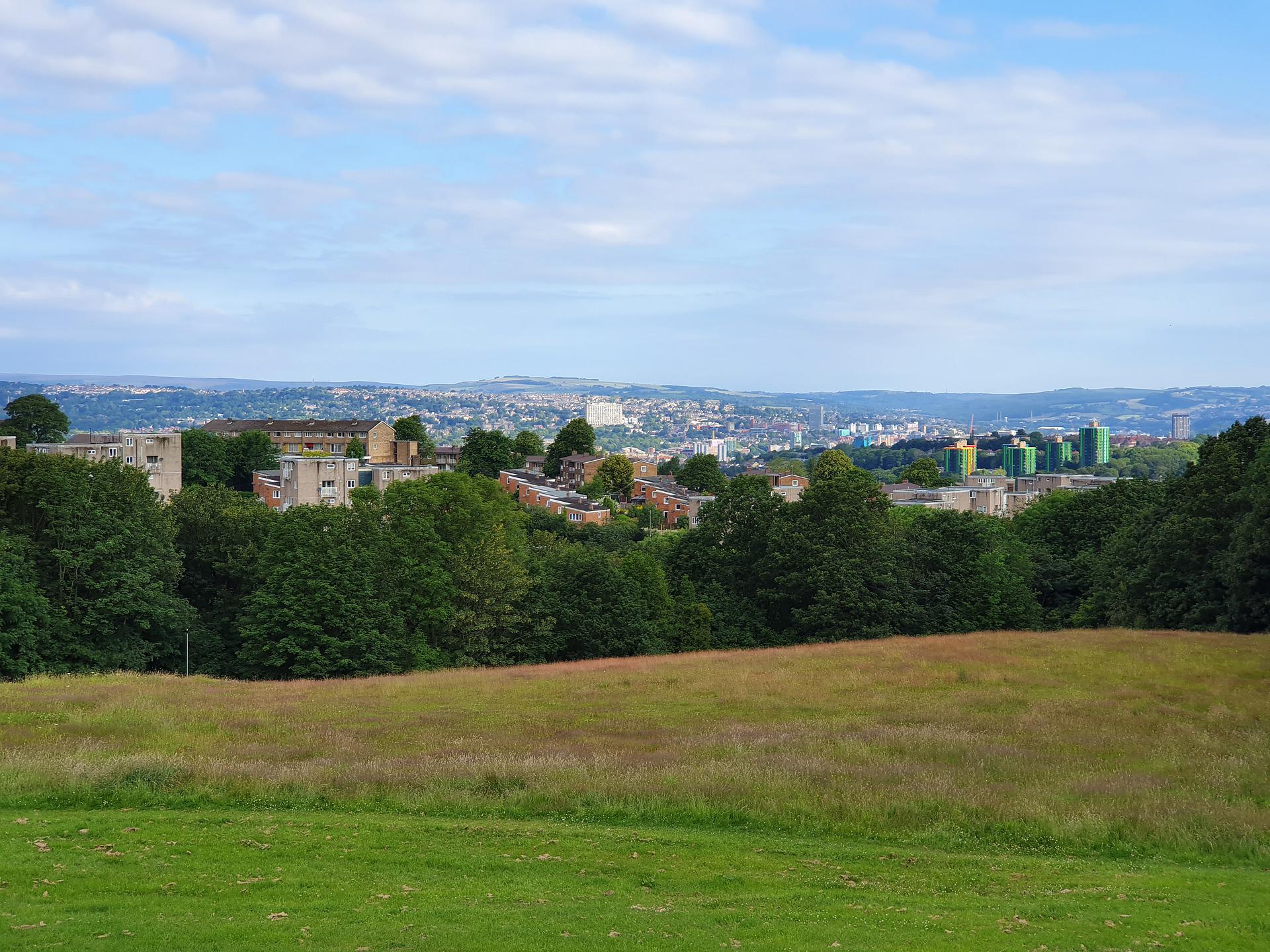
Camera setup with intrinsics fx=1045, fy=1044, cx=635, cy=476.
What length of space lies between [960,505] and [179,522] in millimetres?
106743

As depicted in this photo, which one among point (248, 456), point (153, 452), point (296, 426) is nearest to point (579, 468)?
point (296, 426)

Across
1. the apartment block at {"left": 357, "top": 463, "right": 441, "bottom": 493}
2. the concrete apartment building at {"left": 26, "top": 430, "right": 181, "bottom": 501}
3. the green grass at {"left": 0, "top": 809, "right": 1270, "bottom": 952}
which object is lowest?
the green grass at {"left": 0, "top": 809, "right": 1270, "bottom": 952}

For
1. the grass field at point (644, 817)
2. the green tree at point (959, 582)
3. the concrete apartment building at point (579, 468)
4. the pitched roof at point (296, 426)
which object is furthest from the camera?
the pitched roof at point (296, 426)

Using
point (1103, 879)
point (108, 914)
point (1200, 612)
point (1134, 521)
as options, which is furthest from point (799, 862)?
point (1134, 521)

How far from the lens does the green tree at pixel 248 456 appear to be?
128 metres

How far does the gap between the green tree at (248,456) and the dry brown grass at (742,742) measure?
326ft

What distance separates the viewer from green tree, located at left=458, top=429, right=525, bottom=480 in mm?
144125

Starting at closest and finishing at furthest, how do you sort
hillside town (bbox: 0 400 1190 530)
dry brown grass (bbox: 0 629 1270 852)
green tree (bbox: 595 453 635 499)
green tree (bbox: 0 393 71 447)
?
1. dry brown grass (bbox: 0 629 1270 852)
2. hillside town (bbox: 0 400 1190 530)
3. green tree (bbox: 0 393 71 447)
4. green tree (bbox: 595 453 635 499)

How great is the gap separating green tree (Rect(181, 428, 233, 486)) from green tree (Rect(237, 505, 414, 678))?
75035 millimetres

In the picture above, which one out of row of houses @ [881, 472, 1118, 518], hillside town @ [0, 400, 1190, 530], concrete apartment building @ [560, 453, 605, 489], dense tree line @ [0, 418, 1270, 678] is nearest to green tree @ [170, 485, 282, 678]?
dense tree line @ [0, 418, 1270, 678]

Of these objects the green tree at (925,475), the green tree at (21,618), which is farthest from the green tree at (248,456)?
the green tree at (925,475)

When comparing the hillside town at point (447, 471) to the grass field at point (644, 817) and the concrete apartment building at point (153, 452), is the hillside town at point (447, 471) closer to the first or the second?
the concrete apartment building at point (153, 452)

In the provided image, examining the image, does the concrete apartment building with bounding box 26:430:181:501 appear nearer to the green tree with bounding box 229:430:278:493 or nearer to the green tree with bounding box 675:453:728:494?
the green tree with bounding box 229:430:278:493

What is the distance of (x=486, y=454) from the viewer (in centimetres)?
14462
